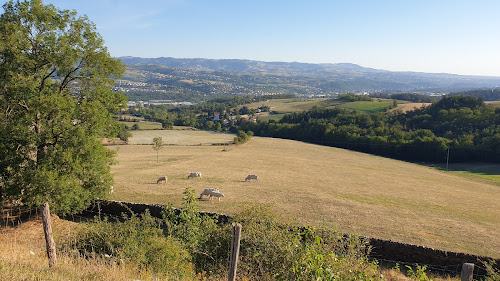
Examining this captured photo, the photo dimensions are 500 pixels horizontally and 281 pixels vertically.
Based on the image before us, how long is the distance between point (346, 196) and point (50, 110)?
2462 cm

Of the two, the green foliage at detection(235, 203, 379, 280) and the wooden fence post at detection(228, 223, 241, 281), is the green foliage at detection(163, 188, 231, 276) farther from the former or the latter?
the wooden fence post at detection(228, 223, 241, 281)

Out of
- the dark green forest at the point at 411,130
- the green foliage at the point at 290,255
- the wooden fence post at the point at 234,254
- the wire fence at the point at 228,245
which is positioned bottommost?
the dark green forest at the point at 411,130

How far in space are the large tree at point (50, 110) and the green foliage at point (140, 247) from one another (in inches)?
189

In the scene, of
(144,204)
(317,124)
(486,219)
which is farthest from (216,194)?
(317,124)

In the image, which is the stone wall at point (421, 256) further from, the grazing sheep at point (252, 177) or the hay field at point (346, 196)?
the grazing sheep at point (252, 177)

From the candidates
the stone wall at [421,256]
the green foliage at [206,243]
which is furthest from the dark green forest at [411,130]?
the green foliage at [206,243]

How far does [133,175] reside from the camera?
118 ft

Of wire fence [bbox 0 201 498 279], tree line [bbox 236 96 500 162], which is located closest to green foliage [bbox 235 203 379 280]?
wire fence [bbox 0 201 498 279]

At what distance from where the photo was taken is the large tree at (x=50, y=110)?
1658 cm

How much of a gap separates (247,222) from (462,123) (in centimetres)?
9421

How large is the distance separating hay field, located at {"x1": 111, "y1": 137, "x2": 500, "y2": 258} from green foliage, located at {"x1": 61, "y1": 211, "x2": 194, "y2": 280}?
7.16 m

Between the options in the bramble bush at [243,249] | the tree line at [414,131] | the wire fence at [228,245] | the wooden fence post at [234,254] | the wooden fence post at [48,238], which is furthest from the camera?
the tree line at [414,131]

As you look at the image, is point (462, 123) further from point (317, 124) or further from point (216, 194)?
point (216, 194)

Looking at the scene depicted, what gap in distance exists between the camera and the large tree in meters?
16.6
